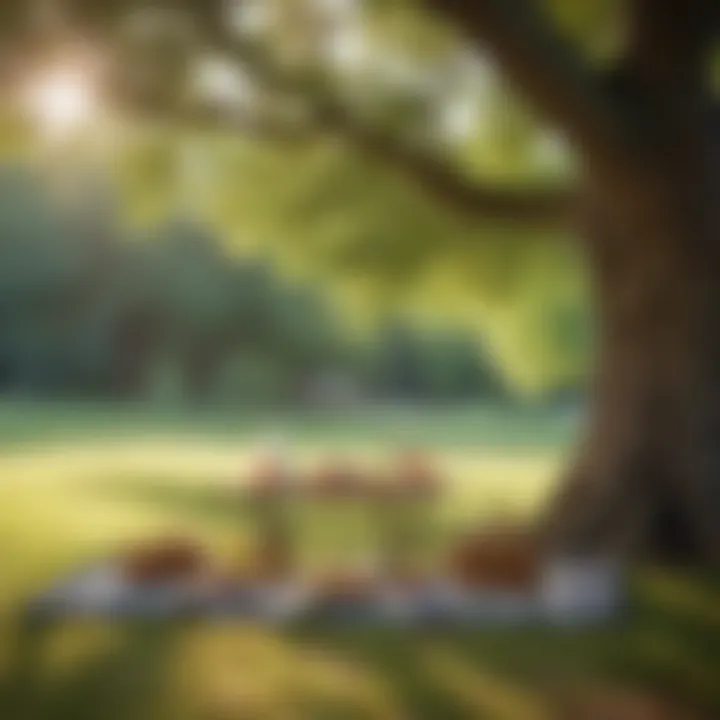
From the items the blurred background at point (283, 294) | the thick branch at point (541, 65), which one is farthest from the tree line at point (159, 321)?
the thick branch at point (541, 65)

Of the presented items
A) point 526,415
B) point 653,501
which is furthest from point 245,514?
point 653,501

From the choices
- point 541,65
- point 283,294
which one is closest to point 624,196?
point 541,65

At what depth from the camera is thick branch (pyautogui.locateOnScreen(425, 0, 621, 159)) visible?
105 cm

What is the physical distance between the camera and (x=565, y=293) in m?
1.07

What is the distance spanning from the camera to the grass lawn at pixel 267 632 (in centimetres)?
97

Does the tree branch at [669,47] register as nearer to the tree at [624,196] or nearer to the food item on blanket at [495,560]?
the tree at [624,196]

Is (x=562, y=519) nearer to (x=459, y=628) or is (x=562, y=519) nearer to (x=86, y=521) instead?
(x=459, y=628)

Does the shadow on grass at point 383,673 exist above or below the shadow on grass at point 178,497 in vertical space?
below

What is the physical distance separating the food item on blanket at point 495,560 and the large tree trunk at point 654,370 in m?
0.03

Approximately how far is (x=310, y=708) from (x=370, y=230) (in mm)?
416

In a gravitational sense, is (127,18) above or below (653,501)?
above

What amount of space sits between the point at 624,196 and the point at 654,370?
0.53 feet

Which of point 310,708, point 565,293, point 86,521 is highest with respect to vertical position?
point 565,293

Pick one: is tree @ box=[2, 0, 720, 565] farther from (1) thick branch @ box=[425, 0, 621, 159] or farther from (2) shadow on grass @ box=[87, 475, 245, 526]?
(2) shadow on grass @ box=[87, 475, 245, 526]
